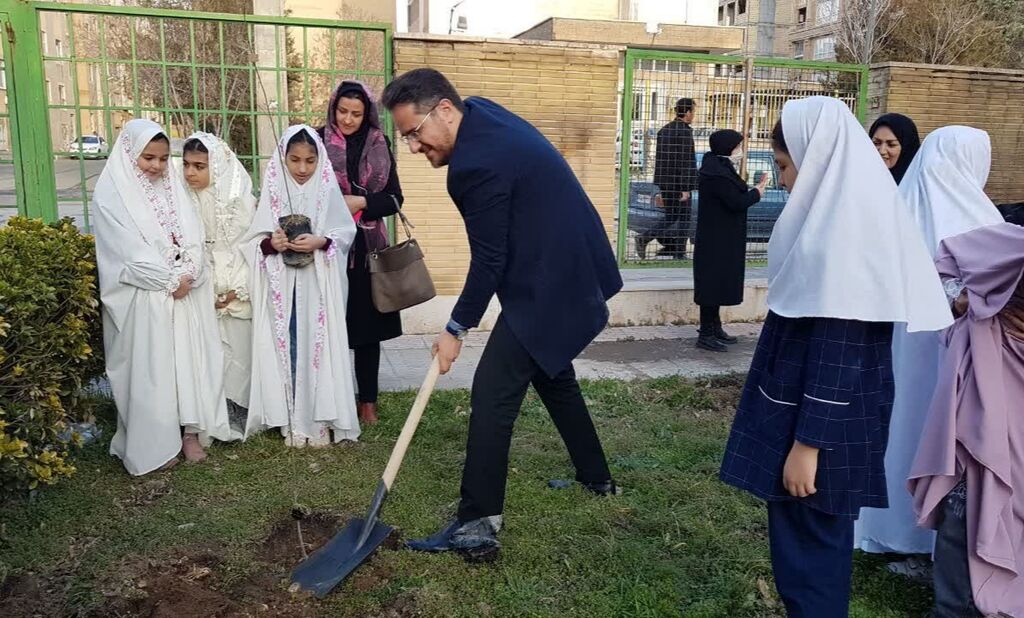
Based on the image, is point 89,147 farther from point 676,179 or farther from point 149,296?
point 676,179

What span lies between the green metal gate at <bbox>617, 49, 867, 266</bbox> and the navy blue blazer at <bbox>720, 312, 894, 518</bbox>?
5.36 meters

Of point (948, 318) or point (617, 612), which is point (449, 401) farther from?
point (948, 318)

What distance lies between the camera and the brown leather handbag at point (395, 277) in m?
4.56

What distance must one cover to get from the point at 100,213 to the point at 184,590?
200cm

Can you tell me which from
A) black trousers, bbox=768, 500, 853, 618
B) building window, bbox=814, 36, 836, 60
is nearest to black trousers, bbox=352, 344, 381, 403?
black trousers, bbox=768, 500, 853, 618

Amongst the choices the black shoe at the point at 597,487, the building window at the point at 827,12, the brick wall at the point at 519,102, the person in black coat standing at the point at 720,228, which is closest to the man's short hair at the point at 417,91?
the black shoe at the point at 597,487

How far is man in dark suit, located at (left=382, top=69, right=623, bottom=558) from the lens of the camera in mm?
3148

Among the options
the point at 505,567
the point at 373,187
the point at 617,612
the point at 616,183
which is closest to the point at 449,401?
the point at 373,187

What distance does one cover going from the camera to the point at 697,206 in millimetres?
7586

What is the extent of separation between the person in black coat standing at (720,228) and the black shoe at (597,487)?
3.26m

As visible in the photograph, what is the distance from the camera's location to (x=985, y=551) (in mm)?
2756

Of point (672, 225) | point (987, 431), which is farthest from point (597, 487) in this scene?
point (672, 225)

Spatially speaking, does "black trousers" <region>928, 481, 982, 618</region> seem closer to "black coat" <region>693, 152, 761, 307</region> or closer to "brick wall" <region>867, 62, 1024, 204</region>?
"black coat" <region>693, 152, 761, 307</region>

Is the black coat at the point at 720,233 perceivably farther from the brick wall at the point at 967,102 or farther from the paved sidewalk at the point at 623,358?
the brick wall at the point at 967,102
